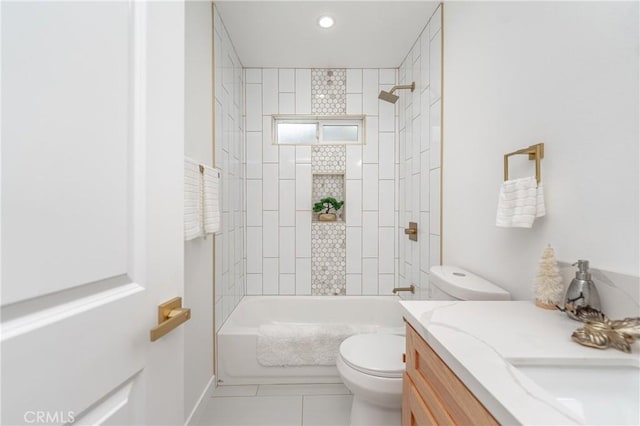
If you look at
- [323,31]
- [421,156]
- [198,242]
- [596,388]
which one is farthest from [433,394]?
[323,31]

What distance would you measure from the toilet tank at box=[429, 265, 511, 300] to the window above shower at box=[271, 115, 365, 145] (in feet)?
5.31

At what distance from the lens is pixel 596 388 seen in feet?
1.79

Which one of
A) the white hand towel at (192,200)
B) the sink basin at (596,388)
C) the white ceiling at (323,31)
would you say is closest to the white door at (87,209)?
the white hand towel at (192,200)

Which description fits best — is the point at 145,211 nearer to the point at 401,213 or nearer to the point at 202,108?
the point at 202,108

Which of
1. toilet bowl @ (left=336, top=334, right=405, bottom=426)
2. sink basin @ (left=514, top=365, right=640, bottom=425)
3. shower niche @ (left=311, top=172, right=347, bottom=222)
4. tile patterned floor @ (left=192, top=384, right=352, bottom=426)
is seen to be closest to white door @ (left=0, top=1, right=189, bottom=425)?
sink basin @ (left=514, top=365, right=640, bottom=425)

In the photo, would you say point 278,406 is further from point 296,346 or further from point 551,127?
point 551,127

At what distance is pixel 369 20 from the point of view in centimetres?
188

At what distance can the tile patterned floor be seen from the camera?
1.55 metres

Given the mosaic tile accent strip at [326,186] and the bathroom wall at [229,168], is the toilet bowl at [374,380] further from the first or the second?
the mosaic tile accent strip at [326,186]

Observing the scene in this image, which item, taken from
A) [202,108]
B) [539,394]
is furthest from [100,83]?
[202,108]

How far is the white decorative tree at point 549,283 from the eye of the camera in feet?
2.82

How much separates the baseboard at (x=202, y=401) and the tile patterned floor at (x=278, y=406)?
0.10 feet

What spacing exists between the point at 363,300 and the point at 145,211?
219cm

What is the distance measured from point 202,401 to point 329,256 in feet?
4.75
